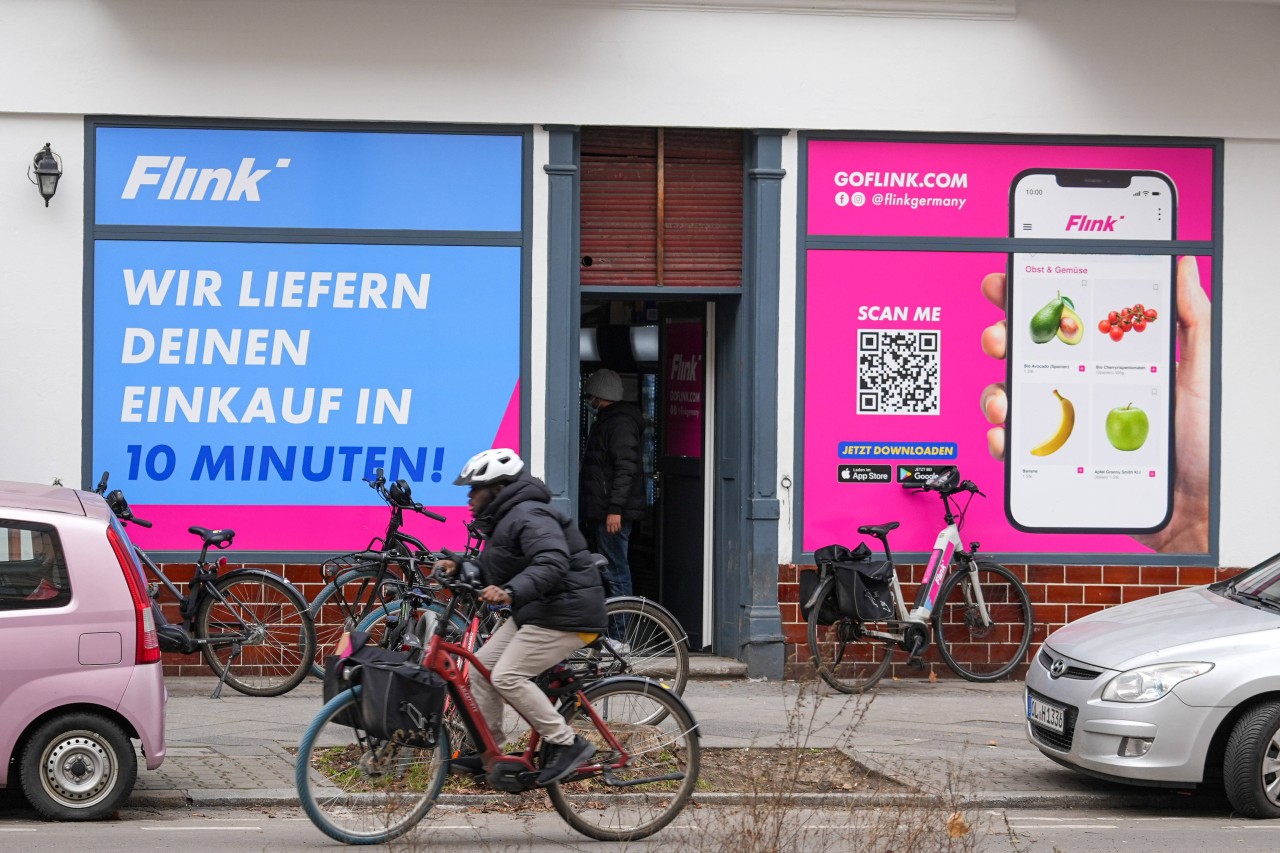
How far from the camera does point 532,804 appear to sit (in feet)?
26.2

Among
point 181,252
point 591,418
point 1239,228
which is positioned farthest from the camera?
point 591,418

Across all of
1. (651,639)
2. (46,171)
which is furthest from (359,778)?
(46,171)

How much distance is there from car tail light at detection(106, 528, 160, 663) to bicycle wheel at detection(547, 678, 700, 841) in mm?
1988

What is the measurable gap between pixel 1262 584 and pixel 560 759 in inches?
168

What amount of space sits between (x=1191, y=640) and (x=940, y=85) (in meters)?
5.31

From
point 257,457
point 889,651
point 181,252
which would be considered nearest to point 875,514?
point 889,651

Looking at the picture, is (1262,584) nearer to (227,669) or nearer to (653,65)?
(653,65)

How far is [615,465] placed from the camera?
12195 mm

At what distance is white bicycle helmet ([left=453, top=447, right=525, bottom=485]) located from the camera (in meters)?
7.19

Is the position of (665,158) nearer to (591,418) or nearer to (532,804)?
(591,418)

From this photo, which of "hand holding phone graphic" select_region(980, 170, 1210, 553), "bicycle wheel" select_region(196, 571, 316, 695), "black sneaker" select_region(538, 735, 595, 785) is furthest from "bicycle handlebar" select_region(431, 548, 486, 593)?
"hand holding phone graphic" select_region(980, 170, 1210, 553)

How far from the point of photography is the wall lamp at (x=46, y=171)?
36.7 ft

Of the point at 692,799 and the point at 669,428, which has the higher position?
the point at 669,428

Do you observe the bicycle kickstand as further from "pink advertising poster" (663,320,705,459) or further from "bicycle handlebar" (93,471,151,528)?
"pink advertising poster" (663,320,705,459)
